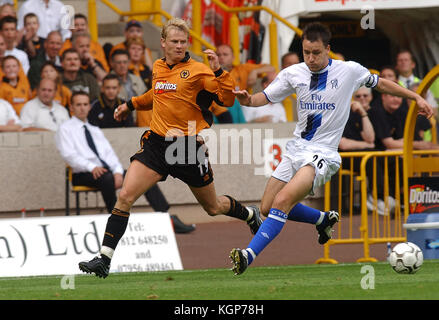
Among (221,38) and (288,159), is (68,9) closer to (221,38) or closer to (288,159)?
(221,38)

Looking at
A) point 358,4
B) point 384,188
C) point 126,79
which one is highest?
point 358,4

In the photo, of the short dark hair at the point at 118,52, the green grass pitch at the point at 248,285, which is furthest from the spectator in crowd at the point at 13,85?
the green grass pitch at the point at 248,285

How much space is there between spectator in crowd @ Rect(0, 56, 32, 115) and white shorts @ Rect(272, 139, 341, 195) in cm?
697

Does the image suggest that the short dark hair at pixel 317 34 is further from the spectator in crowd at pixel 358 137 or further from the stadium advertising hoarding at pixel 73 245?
the spectator in crowd at pixel 358 137

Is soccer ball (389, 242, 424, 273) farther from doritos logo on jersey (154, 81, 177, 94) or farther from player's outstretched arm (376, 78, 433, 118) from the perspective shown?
doritos logo on jersey (154, 81, 177, 94)

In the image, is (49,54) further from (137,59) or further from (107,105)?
(107,105)

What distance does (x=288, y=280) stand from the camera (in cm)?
1008

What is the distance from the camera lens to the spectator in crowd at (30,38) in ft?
58.0

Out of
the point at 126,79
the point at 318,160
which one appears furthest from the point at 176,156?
the point at 126,79

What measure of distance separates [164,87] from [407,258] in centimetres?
274

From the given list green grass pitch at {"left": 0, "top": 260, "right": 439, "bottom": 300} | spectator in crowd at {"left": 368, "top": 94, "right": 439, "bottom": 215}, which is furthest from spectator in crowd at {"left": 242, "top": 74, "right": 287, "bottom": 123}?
green grass pitch at {"left": 0, "top": 260, "right": 439, "bottom": 300}

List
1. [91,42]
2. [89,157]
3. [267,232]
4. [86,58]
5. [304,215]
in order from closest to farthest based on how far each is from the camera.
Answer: [267,232]
[304,215]
[89,157]
[86,58]
[91,42]

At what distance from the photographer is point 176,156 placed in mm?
10461

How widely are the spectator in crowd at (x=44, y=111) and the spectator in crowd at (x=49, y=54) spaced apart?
0.81 metres
